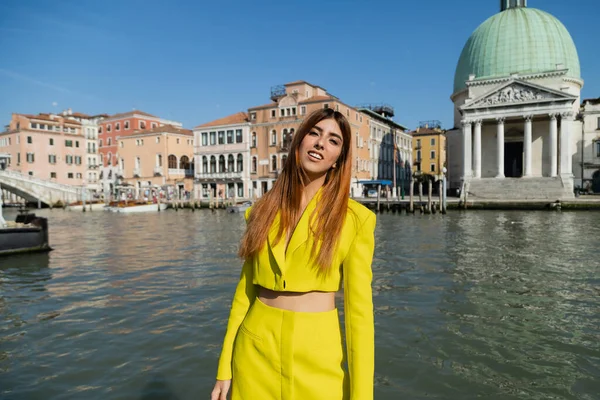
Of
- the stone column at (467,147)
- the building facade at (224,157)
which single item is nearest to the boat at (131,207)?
the building facade at (224,157)

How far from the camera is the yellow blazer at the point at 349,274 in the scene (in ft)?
5.57

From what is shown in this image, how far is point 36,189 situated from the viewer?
47.4 meters

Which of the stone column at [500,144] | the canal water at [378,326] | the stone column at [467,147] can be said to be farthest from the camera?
the stone column at [467,147]

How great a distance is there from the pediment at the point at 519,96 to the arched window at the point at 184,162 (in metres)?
38.0

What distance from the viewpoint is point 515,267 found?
9898 mm

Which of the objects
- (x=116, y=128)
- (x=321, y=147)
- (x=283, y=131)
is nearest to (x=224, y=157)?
(x=283, y=131)

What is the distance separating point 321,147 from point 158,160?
58289mm

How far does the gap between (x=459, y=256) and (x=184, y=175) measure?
169 feet

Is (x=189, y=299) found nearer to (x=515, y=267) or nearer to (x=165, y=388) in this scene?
(x=165, y=388)

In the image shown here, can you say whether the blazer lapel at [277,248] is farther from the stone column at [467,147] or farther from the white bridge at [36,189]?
the white bridge at [36,189]

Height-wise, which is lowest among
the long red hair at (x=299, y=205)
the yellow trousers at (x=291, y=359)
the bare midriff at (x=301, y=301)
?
the yellow trousers at (x=291, y=359)

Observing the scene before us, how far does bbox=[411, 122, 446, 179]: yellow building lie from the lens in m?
68.2

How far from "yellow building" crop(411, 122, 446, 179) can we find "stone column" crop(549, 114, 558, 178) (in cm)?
2753

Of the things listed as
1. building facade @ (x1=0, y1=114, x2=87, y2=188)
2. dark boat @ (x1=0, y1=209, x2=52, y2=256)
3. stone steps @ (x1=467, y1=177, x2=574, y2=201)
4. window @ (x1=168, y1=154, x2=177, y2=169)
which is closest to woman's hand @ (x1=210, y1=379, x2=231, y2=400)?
dark boat @ (x1=0, y1=209, x2=52, y2=256)
